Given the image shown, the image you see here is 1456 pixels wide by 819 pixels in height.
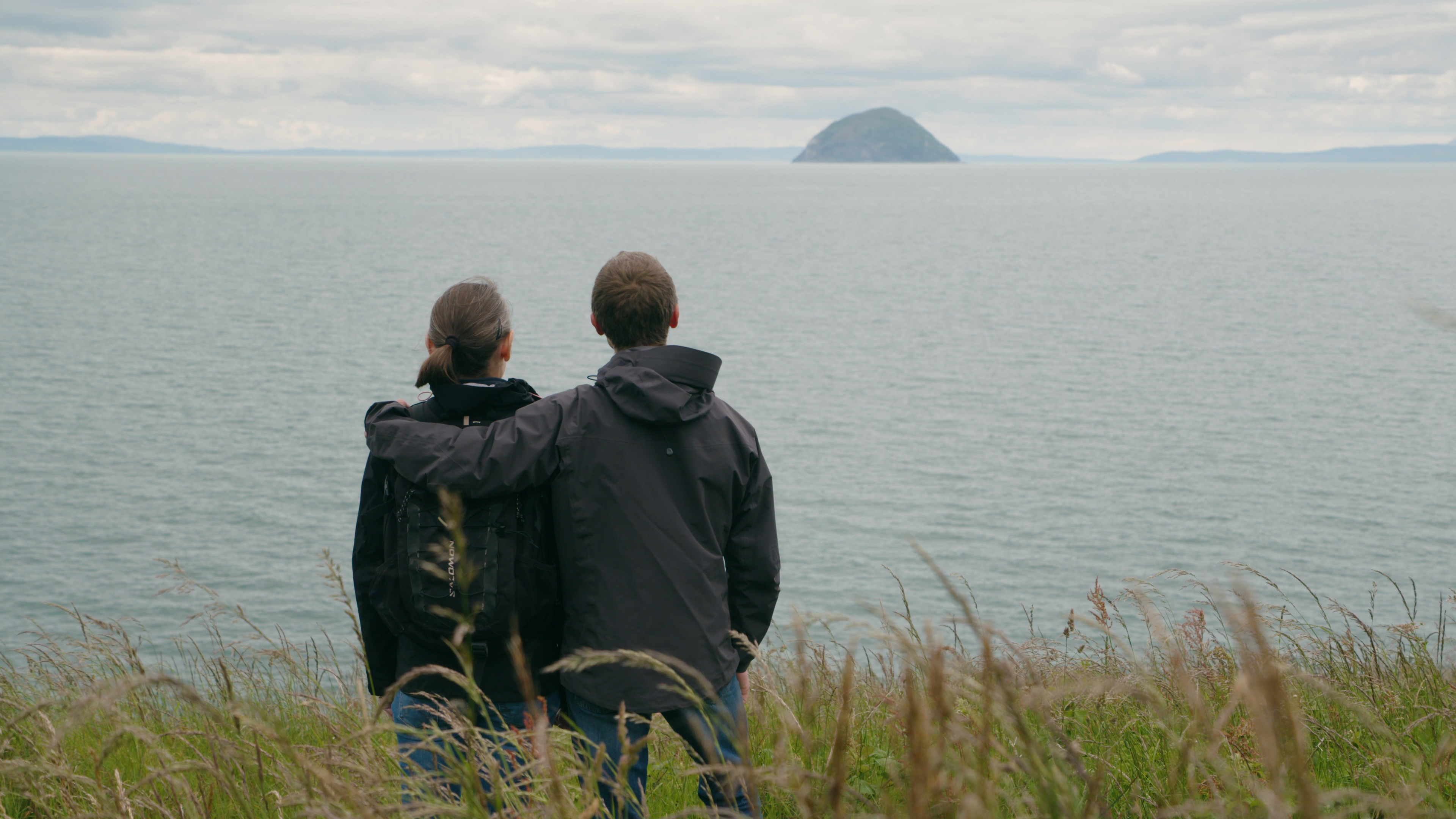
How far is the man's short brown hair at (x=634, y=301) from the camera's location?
127 inches

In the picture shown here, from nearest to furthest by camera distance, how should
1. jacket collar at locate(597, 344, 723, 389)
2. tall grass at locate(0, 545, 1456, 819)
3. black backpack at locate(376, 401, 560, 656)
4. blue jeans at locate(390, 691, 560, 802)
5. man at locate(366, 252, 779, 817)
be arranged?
1. tall grass at locate(0, 545, 1456, 819)
2. blue jeans at locate(390, 691, 560, 802)
3. black backpack at locate(376, 401, 560, 656)
4. man at locate(366, 252, 779, 817)
5. jacket collar at locate(597, 344, 723, 389)

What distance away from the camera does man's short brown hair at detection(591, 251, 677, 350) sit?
3225mm

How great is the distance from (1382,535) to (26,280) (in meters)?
62.5

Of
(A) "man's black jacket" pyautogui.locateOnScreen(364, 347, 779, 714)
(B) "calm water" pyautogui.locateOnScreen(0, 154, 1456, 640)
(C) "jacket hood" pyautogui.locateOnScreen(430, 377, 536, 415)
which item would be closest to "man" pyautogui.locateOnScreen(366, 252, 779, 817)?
(A) "man's black jacket" pyautogui.locateOnScreen(364, 347, 779, 714)

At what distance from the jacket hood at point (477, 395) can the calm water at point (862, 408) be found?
2.55 metres

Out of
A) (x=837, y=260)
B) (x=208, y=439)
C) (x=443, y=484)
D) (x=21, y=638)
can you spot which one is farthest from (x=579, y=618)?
(x=837, y=260)

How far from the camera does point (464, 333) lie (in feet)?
10.5

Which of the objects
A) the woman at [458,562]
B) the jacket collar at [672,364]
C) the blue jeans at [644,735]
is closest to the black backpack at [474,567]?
the woman at [458,562]

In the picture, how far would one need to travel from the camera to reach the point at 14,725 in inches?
87.0

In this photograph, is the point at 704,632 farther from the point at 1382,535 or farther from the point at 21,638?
the point at 1382,535

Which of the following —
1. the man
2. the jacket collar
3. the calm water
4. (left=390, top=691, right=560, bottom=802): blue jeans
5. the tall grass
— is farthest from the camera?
the calm water

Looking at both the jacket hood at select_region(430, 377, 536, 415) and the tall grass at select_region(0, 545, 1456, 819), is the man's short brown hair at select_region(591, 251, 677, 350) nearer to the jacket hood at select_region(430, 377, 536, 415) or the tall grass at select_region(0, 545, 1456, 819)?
the jacket hood at select_region(430, 377, 536, 415)

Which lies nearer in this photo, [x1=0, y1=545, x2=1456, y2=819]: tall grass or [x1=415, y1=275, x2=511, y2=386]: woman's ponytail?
[x1=0, y1=545, x2=1456, y2=819]: tall grass

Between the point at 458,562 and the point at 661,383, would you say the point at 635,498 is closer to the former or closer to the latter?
the point at 661,383
